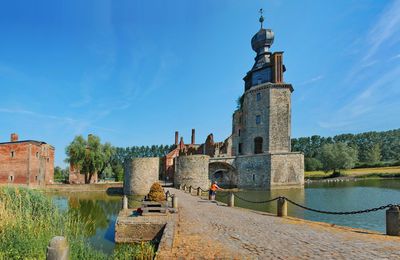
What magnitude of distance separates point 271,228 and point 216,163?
2970 cm

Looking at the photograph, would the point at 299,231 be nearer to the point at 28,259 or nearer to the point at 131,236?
the point at 131,236

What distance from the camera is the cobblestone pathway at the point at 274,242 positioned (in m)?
5.80

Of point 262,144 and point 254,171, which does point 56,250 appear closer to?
point 254,171

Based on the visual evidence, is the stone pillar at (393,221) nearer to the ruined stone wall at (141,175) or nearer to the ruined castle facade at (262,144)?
the ruined stone wall at (141,175)

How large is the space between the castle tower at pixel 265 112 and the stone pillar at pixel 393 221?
29.0 m

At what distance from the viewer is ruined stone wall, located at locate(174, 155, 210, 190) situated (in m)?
31.0

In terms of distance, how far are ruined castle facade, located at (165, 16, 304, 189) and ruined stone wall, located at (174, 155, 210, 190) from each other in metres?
0.11

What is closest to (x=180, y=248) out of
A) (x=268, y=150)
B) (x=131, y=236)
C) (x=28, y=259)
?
(x=28, y=259)

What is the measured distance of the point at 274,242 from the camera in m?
6.84

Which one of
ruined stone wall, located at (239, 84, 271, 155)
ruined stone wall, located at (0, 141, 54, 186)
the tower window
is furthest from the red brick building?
the tower window

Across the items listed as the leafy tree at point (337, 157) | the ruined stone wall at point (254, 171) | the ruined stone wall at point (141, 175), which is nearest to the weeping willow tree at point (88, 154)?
the ruined stone wall at point (141, 175)

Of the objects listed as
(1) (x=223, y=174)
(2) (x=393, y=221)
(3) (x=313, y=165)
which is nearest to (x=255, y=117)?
(1) (x=223, y=174)

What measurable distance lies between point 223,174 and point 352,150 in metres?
37.7

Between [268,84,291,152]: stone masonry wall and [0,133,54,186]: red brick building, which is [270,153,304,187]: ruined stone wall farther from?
[0,133,54,186]: red brick building
